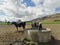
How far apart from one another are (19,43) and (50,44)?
101 inches

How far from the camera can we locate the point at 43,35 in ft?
45.0

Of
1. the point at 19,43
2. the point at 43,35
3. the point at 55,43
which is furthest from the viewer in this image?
the point at 55,43

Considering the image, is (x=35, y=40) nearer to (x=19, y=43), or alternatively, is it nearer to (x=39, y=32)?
(x=39, y=32)

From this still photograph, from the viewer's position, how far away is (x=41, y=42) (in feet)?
45.1

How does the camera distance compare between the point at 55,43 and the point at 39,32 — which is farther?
the point at 55,43

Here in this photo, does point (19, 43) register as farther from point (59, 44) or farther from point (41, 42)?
point (59, 44)

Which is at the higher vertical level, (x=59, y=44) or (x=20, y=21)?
(x=20, y=21)

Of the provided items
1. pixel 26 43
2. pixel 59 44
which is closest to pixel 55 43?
pixel 59 44

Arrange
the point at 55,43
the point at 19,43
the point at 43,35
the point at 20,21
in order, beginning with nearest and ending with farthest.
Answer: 1. the point at 19,43
2. the point at 43,35
3. the point at 55,43
4. the point at 20,21

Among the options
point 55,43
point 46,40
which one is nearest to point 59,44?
point 55,43

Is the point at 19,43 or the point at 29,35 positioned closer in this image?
the point at 19,43

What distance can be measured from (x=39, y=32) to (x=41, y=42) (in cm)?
67

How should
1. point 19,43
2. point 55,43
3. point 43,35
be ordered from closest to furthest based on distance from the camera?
point 19,43 → point 43,35 → point 55,43

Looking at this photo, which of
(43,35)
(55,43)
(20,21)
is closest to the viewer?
(43,35)
